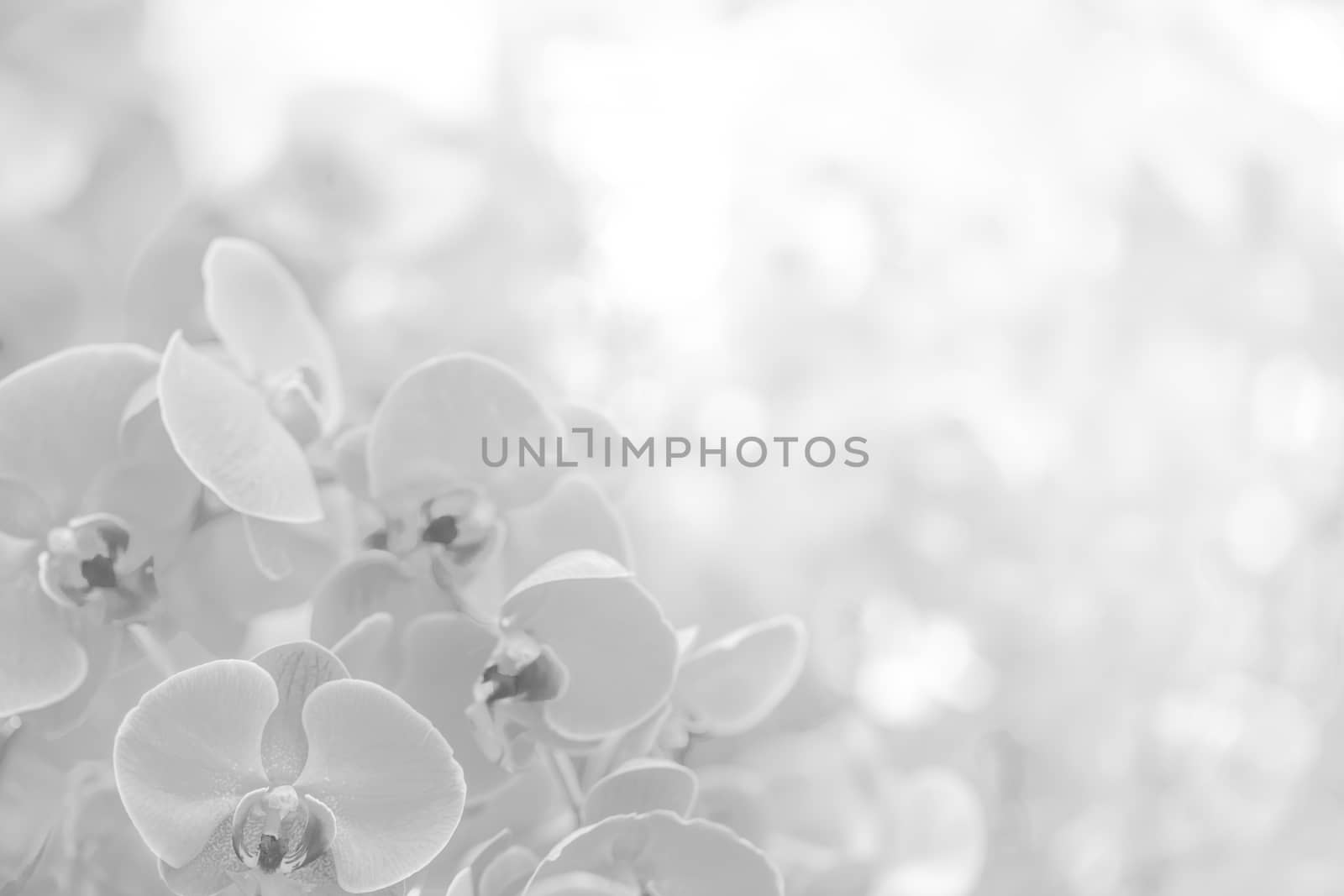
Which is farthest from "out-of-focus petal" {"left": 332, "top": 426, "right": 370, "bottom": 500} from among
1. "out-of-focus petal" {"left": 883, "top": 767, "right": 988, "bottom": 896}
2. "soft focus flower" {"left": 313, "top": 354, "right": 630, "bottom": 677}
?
"out-of-focus petal" {"left": 883, "top": 767, "right": 988, "bottom": 896}

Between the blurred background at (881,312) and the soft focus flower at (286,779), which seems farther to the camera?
the blurred background at (881,312)

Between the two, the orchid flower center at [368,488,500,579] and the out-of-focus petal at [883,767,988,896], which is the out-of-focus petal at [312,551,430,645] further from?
the out-of-focus petal at [883,767,988,896]

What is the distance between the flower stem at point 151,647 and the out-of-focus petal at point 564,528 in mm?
53

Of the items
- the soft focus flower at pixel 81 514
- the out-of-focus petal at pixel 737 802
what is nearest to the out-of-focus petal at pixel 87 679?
the soft focus flower at pixel 81 514

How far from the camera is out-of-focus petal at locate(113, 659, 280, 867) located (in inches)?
5.4

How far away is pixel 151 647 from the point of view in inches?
6.5

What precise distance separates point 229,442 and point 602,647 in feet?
0.20

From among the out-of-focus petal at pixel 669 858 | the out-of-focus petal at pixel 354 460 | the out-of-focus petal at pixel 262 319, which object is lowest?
the out-of-focus petal at pixel 669 858

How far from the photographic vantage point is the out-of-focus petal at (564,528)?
0.18m

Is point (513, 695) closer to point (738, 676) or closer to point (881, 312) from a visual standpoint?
point (738, 676)

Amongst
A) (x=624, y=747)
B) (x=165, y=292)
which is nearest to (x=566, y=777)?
(x=624, y=747)

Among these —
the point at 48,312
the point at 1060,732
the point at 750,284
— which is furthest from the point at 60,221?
the point at 1060,732

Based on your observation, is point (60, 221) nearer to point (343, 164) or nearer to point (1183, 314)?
point (343, 164)

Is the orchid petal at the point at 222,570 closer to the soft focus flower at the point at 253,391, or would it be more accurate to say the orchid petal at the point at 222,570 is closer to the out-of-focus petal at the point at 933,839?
the soft focus flower at the point at 253,391
